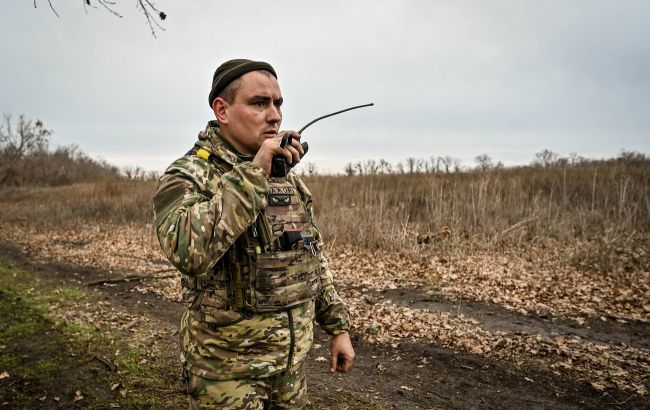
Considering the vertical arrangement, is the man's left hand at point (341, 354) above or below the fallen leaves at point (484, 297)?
above

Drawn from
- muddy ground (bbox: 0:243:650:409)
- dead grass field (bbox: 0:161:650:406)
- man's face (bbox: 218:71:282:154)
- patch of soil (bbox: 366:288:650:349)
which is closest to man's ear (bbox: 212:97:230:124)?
man's face (bbox: 218:71:282:154)

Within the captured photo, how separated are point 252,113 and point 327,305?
1025mm

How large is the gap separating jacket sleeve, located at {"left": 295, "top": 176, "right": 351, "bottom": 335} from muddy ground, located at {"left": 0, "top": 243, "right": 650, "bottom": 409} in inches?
77.3

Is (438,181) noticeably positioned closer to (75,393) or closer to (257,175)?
(75,393)

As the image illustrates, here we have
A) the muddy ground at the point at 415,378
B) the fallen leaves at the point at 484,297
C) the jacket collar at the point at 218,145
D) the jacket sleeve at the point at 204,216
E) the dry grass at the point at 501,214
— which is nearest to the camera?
the jacket sleeve at the point at 204,216

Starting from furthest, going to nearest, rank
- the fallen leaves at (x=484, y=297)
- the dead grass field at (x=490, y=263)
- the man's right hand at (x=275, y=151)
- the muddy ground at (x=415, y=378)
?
the dead grass field at (x=490, y=263)
the fallen leaves at (x=484, y=297)
the muddy ground at (x=415, y=378)
the man's right hand at (x=275, y=151)

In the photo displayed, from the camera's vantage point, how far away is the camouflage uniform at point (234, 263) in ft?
4.70

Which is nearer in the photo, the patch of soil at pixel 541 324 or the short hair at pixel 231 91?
the short hair at pixel 231 91

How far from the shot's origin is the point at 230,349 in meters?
1.66

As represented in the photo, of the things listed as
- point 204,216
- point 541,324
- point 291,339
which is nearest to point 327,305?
point 291,339

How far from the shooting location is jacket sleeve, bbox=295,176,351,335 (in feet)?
6.73

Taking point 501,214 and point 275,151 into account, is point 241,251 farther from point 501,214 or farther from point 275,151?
point 501,214

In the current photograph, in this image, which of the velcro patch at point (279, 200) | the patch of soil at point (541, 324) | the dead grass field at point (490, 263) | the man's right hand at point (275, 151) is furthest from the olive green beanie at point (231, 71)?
the patch of soil at point (541, 324)

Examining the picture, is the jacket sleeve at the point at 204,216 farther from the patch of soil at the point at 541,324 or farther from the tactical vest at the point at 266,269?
the patch of soil at the point at 541,324
